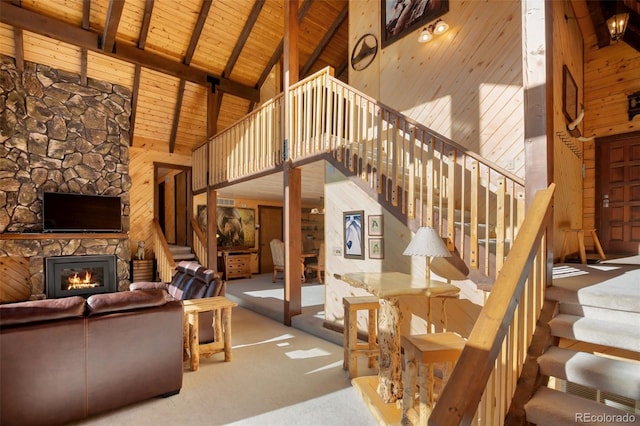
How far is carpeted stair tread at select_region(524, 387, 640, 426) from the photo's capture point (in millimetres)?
1358

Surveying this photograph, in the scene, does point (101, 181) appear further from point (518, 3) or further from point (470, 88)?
point (518, 3)

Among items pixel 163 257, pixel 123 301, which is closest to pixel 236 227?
pixel 163 257

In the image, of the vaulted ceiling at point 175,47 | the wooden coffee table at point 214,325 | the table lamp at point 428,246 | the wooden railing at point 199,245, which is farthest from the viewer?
the wooden railing at point 199,245

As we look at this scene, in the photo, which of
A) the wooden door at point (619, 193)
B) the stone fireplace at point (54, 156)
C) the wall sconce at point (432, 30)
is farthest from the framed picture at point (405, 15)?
the stone fireplace at point (54, 156)

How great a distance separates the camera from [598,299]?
182 cm

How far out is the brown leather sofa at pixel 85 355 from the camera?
204 centimetres

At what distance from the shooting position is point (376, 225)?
3.80 meters

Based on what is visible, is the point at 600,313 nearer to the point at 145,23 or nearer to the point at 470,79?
the point at 470,79

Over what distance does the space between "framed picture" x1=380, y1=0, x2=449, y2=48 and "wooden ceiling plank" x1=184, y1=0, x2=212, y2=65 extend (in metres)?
3.39

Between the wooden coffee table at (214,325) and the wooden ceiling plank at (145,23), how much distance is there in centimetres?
549

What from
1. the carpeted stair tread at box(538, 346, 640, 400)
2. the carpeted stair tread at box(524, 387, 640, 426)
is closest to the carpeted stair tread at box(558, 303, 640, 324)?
the carpeted stair tread at box(538, 346, 640, 400)

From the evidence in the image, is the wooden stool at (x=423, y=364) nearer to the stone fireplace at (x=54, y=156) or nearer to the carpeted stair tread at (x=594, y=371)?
the carpeted stair tread at (x=594, y=371)

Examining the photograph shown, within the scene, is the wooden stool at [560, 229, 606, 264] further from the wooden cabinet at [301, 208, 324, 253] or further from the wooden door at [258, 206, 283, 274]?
the wooden door at [258, 206, 283, 274]

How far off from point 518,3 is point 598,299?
3.41 metres
